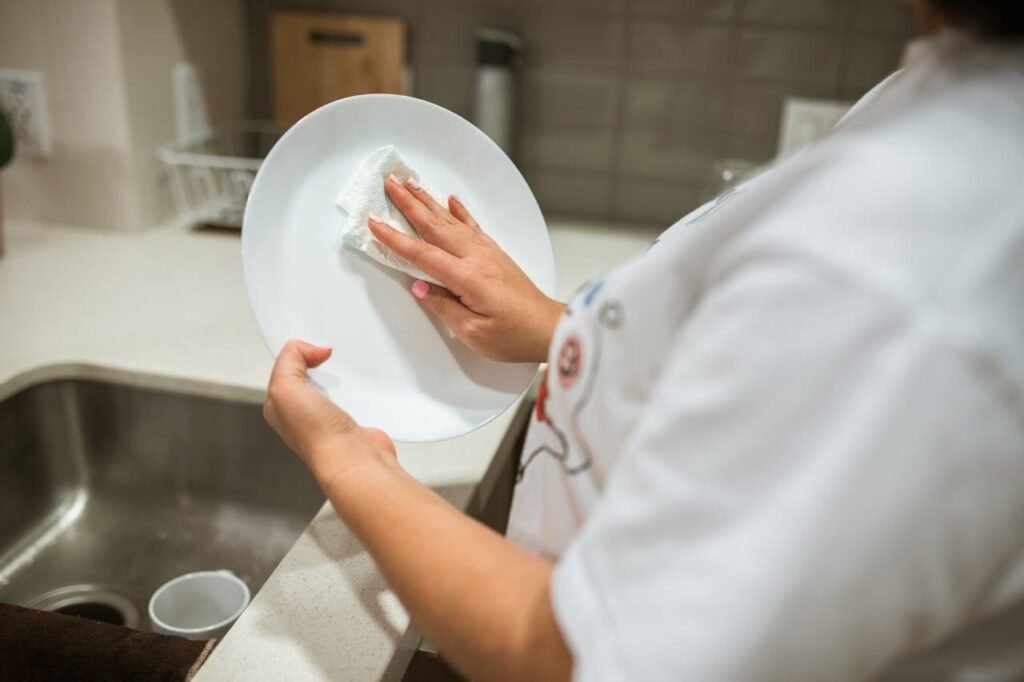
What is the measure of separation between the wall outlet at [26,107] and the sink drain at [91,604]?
74 cm

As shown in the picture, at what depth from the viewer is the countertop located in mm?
591

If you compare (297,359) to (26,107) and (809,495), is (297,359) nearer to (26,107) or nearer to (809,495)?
(809,495)

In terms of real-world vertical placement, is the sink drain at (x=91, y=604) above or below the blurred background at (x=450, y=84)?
below

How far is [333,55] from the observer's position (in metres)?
1.52

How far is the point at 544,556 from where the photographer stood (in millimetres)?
533

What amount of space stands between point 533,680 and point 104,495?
2.66 feet

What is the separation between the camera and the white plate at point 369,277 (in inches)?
28.4

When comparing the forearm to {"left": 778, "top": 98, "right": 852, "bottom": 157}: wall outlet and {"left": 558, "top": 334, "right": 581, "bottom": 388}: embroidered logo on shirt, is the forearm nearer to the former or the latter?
{"left": 558, "top": 334, "right": 581, "bottom": 388}: embroidered logo on shirt

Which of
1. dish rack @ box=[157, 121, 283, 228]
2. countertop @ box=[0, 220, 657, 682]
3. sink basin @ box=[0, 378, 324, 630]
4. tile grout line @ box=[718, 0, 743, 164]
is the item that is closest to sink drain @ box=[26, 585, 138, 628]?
sink basin @ box=[0, 378, 324, 630]

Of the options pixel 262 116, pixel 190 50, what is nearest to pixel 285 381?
pixel 190 50

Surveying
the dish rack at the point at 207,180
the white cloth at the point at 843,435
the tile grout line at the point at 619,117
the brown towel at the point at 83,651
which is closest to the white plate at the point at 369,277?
the brown towel at the point at 83,651

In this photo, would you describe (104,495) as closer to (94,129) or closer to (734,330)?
(94,129)

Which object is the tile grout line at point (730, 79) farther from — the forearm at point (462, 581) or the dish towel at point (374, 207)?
the forearm at point (462, 581)

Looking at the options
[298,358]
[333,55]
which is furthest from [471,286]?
[333,55]
